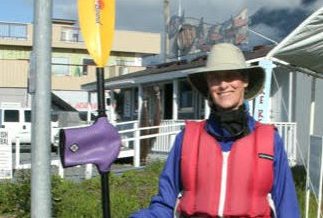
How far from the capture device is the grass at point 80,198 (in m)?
9.52

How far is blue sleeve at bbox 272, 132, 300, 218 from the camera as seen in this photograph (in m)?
3.09

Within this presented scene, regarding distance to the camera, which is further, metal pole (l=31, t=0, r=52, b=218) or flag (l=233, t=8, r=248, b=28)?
flag (l=233, t=8, r=248, b=28)

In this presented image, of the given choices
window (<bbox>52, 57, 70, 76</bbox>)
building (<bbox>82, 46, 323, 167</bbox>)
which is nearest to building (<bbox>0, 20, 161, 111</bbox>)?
window (<bbox>52, 57, 70, 76</bbox>)

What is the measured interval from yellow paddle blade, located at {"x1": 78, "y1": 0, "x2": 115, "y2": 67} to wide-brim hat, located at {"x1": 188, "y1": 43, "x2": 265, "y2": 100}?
1.48m

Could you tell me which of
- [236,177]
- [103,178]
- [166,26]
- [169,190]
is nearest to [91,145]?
[103,178]

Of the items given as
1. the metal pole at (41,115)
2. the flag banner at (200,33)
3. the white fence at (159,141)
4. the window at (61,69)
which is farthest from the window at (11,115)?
the metal pole at (41,115)

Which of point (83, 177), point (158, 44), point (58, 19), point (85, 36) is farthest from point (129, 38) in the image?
point (85, 36)

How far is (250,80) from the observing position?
11.0 feet

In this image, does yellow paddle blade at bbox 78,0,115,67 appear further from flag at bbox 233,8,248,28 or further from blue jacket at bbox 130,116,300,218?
flag at bbox 233,8,248,28

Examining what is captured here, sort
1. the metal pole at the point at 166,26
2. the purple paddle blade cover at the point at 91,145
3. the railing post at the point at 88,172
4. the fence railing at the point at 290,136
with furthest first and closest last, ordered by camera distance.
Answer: the metal pole at the point at 166,26 < the fence railing at the point at 290,136 < the railing post at the point at 88,172 < the purple paddle blade cover at the point at 91,145

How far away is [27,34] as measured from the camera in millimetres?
46812

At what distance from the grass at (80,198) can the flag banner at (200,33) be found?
13.8m

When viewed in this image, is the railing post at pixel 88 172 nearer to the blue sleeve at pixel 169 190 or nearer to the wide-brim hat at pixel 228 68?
the wide-brim hat at pixel 228 68

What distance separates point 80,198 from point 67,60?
123ft
